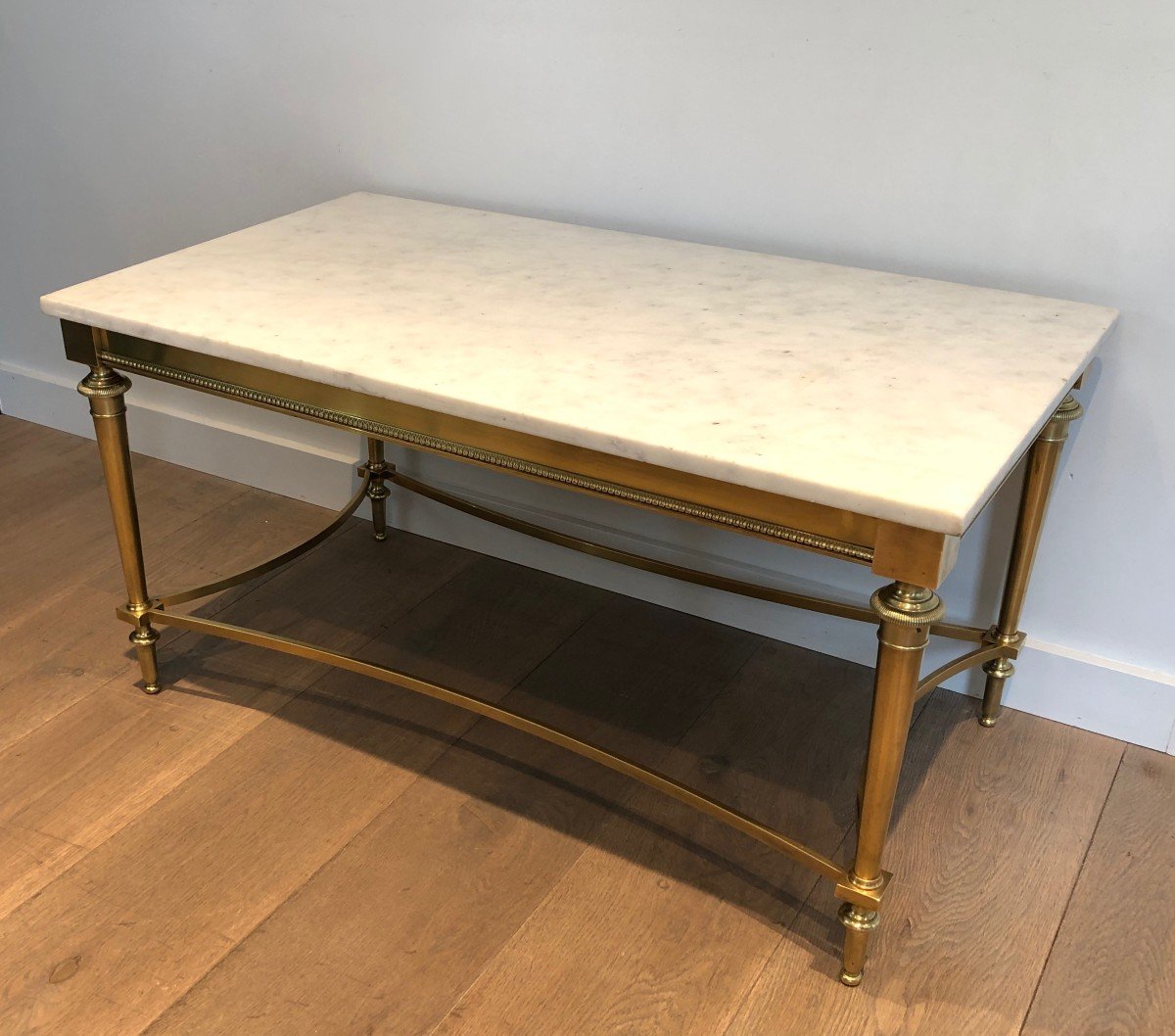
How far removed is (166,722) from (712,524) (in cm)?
112

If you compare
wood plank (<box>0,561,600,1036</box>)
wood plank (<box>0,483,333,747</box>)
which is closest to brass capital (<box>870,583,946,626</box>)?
wood plank (<box>0,561,600,1036</box>)

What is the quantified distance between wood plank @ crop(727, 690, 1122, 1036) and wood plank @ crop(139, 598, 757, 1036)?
0.36 metres

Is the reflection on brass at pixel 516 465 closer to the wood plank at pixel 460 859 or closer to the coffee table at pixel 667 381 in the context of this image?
the coffee table at pixel 667 381

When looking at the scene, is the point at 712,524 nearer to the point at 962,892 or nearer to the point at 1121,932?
the point at 962,892

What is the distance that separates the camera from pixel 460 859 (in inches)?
69.9

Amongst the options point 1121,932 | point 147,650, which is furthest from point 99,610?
point 1121,932

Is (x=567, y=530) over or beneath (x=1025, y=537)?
beneath

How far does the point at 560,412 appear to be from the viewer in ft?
4.67

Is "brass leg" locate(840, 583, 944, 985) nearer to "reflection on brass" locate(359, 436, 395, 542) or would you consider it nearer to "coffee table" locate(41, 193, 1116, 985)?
"coffee table" locate(41, 193, 1116, 985)

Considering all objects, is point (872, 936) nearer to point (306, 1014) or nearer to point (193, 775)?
point (306, 1014)

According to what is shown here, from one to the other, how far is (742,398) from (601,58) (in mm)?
856

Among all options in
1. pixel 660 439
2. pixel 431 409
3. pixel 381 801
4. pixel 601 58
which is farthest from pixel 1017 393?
pixel 381 801

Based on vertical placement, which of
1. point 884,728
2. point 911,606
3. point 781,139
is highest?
point 781,139

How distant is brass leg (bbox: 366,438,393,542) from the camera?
2.50 metres
